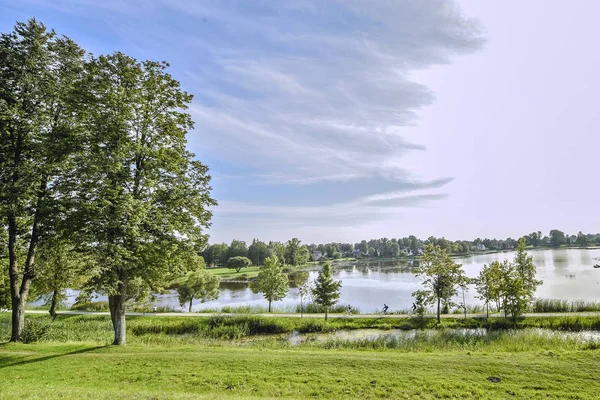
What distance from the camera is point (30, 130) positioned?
15.5 m

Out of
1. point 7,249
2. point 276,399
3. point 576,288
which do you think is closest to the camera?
point 276,399

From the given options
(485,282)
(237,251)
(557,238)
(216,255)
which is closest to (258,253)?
(237,251)

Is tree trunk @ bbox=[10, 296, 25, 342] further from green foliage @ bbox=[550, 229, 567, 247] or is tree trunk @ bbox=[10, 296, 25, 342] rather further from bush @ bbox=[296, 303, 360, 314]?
green foliage @ bbox=[550, 229, 567, 247]

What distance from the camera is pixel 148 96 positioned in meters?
15.4

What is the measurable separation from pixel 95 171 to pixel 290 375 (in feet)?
37.3

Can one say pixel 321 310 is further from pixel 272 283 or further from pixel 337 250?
pixel 337 250

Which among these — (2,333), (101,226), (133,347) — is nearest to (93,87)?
(101,226)

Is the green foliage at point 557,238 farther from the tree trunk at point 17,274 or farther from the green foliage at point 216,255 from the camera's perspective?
the tree trunk at point 17,274

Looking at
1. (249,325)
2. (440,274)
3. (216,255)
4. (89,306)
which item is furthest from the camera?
(216,255)

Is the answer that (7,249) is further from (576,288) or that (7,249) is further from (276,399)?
(576,288)

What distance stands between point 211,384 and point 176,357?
3.43 meters

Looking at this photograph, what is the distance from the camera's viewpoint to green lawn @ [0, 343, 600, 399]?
31.3 feet

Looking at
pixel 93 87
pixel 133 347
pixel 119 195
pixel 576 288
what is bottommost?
pixel 576 288

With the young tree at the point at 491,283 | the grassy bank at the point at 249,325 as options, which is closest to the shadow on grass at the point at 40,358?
the grassy bank at the point at 249,325
